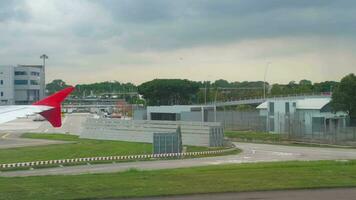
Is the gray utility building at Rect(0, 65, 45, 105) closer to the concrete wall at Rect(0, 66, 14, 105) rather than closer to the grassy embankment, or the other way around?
the concrete wall at Rect(0, 66, 14, 105)

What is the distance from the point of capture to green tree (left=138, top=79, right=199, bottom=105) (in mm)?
158500

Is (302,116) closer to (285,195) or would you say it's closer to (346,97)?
(346,97)

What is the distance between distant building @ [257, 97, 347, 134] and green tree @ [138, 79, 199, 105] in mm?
72464

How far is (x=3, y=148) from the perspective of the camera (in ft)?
167

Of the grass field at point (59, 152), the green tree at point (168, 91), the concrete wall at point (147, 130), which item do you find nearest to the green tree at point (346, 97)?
the concrete wall at point (147, 130)

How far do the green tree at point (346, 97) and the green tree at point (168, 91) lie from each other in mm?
87257

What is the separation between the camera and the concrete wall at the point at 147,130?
2235 inches

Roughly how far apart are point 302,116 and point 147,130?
82.4ft

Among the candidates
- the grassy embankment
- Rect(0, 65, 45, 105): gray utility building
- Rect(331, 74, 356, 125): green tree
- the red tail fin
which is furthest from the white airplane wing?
Rect(0, 65, 45, 105): gray utility building

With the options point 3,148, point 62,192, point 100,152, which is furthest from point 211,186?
point 3,148

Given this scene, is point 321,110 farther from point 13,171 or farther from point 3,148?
point 13,171

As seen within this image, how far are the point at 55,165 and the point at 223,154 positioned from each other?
17.8 meters

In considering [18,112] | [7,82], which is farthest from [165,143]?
[7,82]

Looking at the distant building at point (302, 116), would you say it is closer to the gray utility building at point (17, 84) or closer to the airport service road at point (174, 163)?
the airport service road at point (174, 163)
